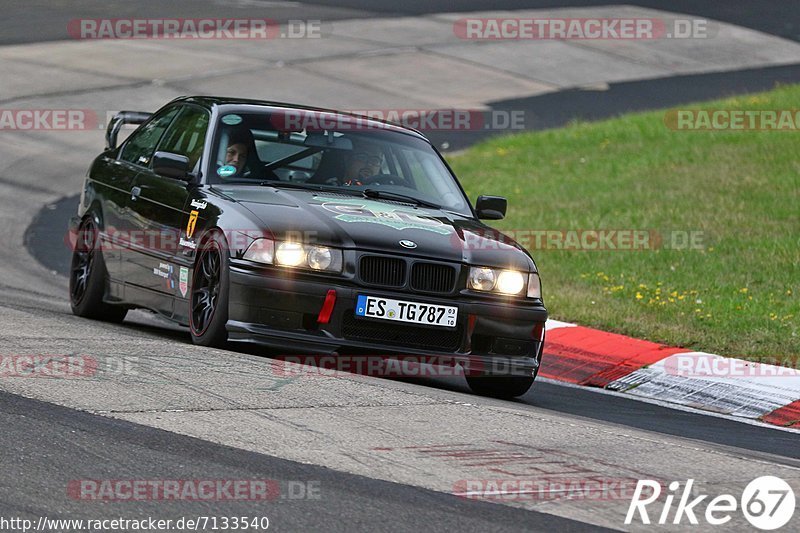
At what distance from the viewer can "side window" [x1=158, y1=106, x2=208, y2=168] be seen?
9.38 metres

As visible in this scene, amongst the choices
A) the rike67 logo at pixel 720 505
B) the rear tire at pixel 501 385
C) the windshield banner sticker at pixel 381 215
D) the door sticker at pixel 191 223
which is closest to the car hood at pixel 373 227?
the windshield banner sticker at pixel 381 215

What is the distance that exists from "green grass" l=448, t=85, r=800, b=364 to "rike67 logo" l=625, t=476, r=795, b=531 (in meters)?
4.65

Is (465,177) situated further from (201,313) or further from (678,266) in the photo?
(201,313)

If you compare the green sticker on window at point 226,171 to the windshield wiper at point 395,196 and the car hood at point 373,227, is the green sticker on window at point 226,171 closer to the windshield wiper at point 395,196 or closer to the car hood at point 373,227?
the car hood at point 373,227

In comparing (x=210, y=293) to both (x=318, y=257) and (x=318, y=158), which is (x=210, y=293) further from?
(x=318, y=158)

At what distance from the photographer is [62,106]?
68.7ft

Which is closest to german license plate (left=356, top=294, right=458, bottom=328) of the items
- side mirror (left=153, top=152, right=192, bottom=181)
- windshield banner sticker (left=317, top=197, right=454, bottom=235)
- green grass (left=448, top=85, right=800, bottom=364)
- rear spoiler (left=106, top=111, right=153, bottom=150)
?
windshield banner sticker (left=317, top=197, right=454, bottom=235)

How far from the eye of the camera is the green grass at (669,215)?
11344 millimetres

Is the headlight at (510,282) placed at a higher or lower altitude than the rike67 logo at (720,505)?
higher

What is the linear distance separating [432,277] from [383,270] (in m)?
0.28

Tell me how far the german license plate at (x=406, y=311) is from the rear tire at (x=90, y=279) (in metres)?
2.67

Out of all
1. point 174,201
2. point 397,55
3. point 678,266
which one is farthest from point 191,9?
point 174,201

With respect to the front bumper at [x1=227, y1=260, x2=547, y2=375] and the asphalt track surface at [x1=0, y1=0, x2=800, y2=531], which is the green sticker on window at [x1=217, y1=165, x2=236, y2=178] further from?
the asphalt track surface at [x1=0, y1=0, x2=800, y2=531]

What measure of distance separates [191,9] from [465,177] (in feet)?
43.4
